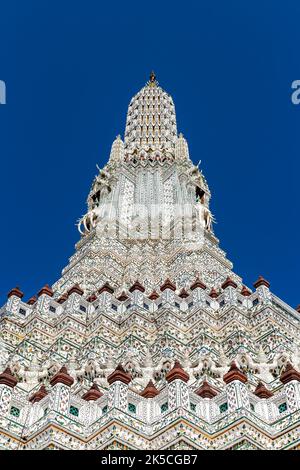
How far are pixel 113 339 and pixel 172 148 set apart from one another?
67.5ft

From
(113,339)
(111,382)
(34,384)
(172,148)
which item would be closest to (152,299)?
(113,339)

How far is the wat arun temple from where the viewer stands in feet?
39.7

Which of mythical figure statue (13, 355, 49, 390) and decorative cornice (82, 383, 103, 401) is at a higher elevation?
mythical figure statue (13, 355, 49, 390)

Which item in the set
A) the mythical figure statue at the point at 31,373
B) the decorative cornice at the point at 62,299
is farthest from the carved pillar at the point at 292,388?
the decorative cornice at the point at 62,299

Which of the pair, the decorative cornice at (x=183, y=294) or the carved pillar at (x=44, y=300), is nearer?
the carved pillar at (x=44, y=300)

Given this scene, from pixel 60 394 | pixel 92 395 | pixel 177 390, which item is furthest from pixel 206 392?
pixel 60 394

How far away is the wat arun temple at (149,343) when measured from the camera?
39.7 ft

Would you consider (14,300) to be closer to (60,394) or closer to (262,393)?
(60,394)

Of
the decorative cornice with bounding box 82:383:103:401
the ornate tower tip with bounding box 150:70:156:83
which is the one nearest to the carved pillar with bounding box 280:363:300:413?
the decorative cornice with bounding box 82:383:103:401

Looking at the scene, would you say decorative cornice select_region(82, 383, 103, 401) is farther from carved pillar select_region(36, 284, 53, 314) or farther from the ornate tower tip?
the ornate tower tip

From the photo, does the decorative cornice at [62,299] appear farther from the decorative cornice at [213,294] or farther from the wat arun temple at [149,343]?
the decorative cornice at [213,294]

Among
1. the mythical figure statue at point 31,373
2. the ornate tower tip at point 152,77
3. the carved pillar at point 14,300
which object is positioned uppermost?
the ornate tower tip at point 152,77

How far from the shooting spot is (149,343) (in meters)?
17.6
